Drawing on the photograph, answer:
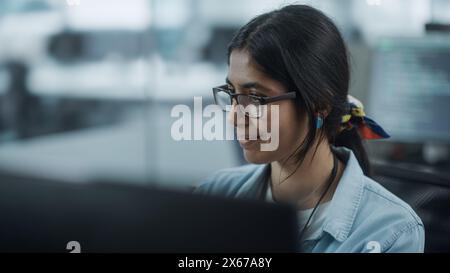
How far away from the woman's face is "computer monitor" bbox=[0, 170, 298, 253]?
1.32 feet

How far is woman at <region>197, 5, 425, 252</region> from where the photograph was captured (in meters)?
0.85

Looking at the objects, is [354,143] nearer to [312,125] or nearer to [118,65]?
[312,125]

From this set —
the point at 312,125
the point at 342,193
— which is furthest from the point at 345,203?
the point at 312,125

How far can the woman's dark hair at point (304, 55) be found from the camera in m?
0.87

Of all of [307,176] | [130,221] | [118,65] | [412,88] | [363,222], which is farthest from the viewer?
[118,65]

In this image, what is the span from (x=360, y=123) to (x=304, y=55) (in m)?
0.20

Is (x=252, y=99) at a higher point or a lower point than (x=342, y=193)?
higher

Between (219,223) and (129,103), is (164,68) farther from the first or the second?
(219,223)

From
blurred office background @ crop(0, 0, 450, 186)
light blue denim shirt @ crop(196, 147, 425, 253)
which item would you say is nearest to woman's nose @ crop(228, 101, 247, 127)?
light blue denim shirt @ crop(196, 147, 425, 253)

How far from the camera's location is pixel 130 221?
0.49 m

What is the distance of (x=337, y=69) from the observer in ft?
3.00

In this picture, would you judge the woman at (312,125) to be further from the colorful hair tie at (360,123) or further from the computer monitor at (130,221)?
the computer monitor at (130,221)
